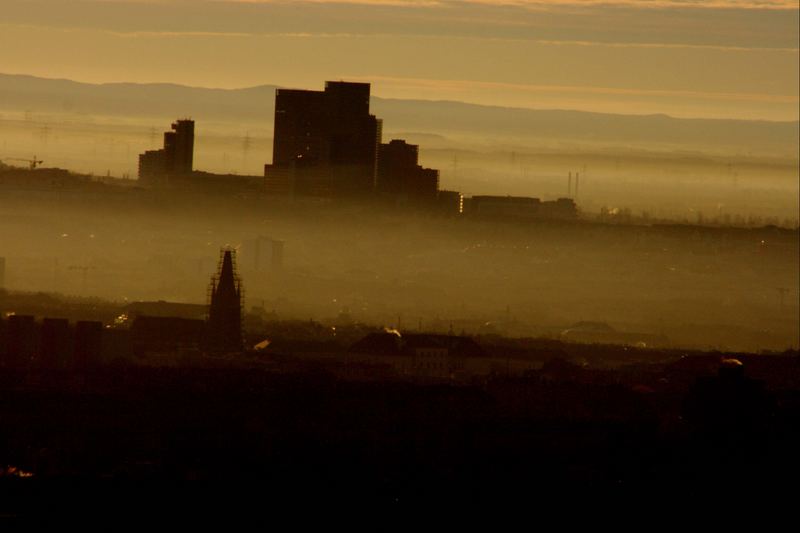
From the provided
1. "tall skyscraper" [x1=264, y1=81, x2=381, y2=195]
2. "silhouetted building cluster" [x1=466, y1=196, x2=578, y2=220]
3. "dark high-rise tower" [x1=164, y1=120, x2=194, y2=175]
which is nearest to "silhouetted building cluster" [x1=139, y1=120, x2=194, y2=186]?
"dark high-rise tower" [x1=164, y1=120, x2=194, y2=175]

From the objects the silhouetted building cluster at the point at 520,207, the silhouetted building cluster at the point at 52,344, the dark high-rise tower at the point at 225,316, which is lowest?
the silhouetted building cluster at the point at 52,344

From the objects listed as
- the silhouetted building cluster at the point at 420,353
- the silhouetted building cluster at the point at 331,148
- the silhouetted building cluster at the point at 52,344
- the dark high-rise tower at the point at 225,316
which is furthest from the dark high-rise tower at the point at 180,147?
the silhouetted building cluster at the point at 52,344

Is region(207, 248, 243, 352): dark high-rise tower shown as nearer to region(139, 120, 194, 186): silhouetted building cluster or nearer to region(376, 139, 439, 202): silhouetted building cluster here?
region(139, 120, 194, 186): silhouetted building cluster

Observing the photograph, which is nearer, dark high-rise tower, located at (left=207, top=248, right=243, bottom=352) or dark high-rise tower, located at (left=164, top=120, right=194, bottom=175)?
dark high-rise tower, located at (left=207, top=248, right=243, bottom=352)

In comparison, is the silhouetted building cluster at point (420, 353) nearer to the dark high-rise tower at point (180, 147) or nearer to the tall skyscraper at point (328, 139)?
the tall skyscraper at point (328, 139)

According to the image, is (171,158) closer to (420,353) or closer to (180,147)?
(180,147)
